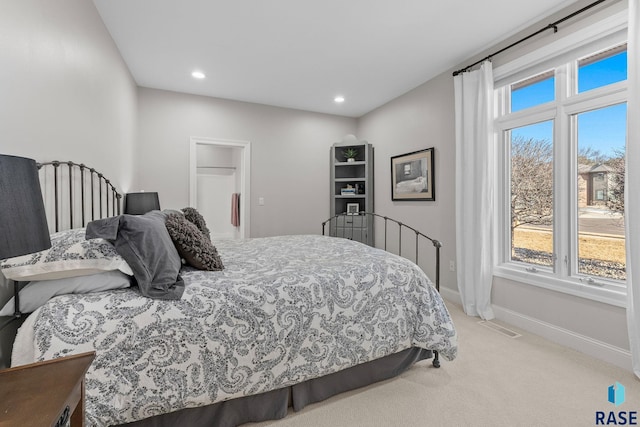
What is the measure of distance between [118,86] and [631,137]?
4115 mm

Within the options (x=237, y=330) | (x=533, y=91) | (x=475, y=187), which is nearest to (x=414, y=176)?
(x=475, y=187)

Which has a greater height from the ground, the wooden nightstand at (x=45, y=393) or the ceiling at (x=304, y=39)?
the ceiling at (x=304, y=39)

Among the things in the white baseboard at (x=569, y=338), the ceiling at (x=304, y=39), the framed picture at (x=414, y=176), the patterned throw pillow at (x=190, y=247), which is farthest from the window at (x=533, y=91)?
the patterned throw pillow at (x=190, y=247)

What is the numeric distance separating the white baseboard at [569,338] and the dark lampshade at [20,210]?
10.5 ft

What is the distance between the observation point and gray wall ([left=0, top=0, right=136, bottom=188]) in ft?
4.18

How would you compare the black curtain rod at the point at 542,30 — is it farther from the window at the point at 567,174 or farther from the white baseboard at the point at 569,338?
the white baseboard at the point at 569,338

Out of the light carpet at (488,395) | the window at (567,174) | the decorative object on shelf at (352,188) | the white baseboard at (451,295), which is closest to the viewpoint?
the light carpet at (488,395)

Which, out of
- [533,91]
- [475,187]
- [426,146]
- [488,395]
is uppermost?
[533,91]

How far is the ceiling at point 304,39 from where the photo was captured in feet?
7.38

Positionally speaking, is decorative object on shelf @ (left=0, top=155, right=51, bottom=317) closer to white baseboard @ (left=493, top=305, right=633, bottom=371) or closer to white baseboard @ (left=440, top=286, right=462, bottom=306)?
white baseboard @ (left=493, top=305, right=633, bottom=371)

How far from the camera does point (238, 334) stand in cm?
135

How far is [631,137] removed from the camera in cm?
188

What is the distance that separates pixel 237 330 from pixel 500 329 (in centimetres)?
245

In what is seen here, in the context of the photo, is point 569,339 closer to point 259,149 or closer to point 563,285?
point 563,285
